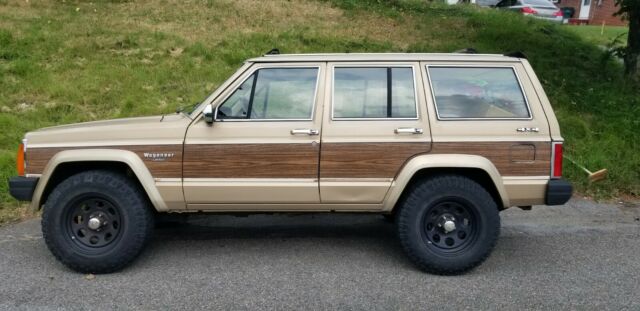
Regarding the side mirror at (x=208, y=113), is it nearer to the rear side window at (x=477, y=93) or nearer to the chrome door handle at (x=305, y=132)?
the chrome door handle at (x=305, y=132)

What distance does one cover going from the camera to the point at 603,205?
21.5 ft

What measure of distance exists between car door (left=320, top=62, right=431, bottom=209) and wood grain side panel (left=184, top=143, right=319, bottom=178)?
144 mm

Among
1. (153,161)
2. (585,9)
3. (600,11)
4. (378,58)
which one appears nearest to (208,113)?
(153,161)

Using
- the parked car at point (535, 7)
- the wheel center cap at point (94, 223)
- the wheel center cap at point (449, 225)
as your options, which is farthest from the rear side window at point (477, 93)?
the parked car at point (535, 7)

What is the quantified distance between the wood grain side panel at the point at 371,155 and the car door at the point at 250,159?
11cm

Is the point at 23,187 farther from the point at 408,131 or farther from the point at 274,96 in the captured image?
the point at 408,131

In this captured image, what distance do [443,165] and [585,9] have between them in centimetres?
3761

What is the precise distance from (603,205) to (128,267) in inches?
207

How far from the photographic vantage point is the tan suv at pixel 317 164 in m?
4.45

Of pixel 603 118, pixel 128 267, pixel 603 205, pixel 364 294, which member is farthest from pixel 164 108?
pixel 603 118

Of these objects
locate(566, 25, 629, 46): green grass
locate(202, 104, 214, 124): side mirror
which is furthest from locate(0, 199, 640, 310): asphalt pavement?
locate(566, 25, 629, 46): green grass

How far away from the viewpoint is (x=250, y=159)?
4457 millimetres

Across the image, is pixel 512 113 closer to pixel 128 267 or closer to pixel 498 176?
pixel 498 176

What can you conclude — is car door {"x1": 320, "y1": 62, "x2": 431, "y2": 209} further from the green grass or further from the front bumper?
the green grass
